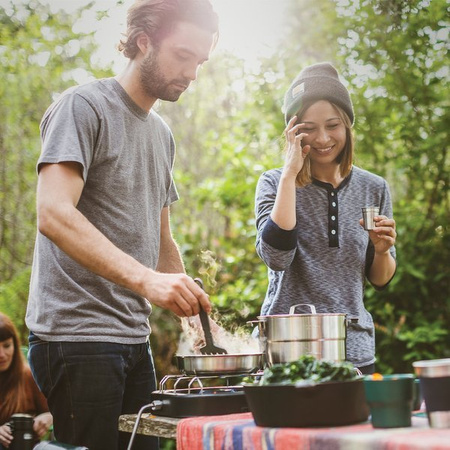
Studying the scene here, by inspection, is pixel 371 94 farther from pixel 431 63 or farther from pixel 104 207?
pixel 104 207

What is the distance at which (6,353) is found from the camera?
396 cm

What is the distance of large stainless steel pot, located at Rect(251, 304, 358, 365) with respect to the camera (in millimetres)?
1789

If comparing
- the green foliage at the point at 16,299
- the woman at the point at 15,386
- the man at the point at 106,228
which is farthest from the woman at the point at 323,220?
the green foliage at the point at 16,299

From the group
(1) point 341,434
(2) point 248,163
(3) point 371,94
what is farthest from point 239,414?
(2) point 248,163

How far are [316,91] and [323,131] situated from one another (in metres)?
0.13

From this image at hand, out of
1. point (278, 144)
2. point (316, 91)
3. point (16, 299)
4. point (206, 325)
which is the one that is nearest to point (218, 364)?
point (206, 325)

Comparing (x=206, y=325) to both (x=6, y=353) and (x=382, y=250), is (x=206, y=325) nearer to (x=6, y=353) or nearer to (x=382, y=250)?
(x=382, y=250)

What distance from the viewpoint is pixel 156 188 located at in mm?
2324

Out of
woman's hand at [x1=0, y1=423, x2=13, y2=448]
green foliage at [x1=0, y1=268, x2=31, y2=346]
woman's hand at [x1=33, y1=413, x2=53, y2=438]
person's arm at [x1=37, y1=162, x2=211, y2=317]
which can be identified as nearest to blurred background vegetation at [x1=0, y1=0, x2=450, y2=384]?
green foliage at [x1=0, y1=268, x2=31, y2=346]

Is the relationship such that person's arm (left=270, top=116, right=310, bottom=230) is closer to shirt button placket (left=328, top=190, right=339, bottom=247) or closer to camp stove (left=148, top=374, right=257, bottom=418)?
shirt button placket (left=328, top=190, right=339, bottom=247)

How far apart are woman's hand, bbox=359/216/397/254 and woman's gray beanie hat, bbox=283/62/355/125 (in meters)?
0.43

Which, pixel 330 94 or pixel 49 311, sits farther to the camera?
pixel 330 94

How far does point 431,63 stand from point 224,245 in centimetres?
182

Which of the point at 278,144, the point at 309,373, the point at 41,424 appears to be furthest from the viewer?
the point at 278,144
